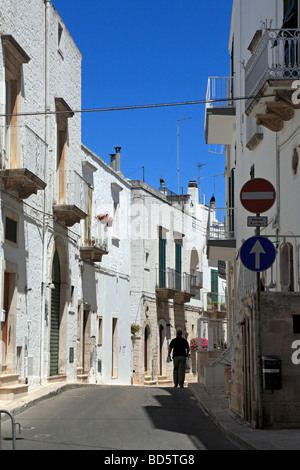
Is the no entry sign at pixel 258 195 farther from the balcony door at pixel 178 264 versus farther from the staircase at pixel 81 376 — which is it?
the balcony door at pixel 178 264

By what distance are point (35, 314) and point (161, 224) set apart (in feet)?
63.5

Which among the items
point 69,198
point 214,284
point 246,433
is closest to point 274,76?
point 246,433

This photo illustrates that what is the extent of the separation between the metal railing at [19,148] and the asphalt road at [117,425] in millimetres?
4985

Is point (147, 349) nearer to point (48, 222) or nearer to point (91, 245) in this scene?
point (91, 245)

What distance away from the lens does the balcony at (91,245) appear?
82.1 ft

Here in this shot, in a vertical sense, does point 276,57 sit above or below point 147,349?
above

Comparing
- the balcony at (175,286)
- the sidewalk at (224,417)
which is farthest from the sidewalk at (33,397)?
the balcony at (175,286)

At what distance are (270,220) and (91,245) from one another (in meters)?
9.27

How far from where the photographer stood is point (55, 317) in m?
22.2

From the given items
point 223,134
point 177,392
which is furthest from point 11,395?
point 223,134

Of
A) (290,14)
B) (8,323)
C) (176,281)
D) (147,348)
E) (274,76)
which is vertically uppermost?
(290,14)

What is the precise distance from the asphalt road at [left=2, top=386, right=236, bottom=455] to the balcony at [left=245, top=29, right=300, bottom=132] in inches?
223

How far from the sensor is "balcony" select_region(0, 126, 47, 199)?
16688 mm
